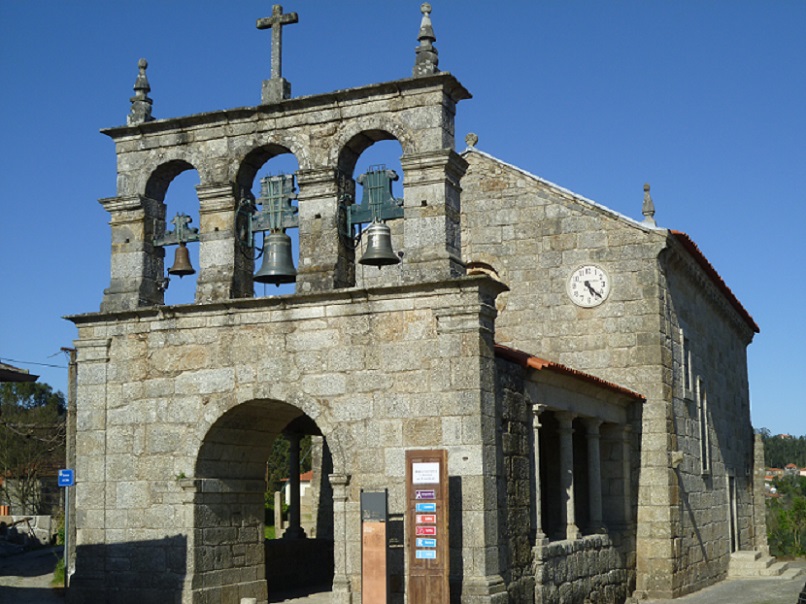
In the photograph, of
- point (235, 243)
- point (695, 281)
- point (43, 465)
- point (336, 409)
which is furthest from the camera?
point (43, 465)

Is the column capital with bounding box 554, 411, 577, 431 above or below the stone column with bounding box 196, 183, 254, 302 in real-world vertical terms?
below

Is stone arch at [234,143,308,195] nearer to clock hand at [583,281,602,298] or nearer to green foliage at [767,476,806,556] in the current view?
clock hand at [583,281,602,298]

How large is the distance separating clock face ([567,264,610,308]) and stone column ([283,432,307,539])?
5.36 m

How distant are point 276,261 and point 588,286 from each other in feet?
23.1

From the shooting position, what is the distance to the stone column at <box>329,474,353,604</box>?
11734 millimetres

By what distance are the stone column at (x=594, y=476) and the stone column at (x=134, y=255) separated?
664cm

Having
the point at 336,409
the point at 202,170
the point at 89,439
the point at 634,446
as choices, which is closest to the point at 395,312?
the point at 336,409

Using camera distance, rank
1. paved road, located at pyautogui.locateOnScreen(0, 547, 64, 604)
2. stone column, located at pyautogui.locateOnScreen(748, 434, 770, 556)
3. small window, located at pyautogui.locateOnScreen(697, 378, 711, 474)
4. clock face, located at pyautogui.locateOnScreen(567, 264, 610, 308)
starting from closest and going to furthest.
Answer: paved road, located at pyautogui.locateOnScreen(0, 547, 64, 604), clock face, located at pyautogui.locateOnScreen(567, 264, 610, 308), small window, located at pyautogui.locateOnScreen(697, 378, 711, 474), stone column, located at pyautogui.locateOnScreen(748, 434, 770, 556)

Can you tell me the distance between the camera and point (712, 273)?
66.2ft

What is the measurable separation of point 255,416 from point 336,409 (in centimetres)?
158

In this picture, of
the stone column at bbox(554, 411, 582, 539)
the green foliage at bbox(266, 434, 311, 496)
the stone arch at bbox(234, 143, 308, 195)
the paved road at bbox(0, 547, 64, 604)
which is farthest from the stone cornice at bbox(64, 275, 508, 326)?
the green foliage at bbox(266, 434, 311, 496)

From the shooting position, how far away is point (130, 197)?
44.2 feet

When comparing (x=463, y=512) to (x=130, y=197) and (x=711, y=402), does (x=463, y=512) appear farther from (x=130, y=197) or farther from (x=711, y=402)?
(x=711, y=402)

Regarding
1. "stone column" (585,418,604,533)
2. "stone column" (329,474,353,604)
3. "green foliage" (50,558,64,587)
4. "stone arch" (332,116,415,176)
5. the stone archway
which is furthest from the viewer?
"green foliage" (50,558,64,587)
